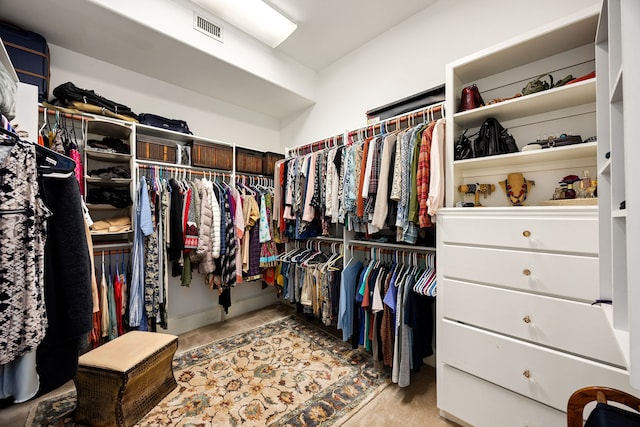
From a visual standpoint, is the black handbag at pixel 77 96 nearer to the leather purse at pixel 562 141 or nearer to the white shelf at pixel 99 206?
the white shelf at pixel 99 206

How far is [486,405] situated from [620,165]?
1316 millimetres

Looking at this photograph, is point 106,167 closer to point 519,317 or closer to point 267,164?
point 267,164

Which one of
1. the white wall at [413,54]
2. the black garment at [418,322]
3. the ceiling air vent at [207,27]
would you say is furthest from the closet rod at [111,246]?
the black garment at [418,322]

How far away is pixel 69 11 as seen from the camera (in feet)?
5.62

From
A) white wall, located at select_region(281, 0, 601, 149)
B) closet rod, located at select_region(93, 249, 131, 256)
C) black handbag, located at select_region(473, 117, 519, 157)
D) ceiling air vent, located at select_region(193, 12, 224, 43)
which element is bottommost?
closet rod, located at select_region(93, 249, 131, 256)

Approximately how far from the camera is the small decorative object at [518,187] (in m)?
1.57

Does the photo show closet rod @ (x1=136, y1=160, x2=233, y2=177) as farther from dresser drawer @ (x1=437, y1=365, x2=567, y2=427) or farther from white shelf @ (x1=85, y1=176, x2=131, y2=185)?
dresser drawer @ (x1=437, y1=365, x2=567, y2=427)

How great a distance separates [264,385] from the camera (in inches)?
69.5

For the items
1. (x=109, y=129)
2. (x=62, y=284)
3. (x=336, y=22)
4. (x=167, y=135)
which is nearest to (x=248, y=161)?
(x=167, y=135)

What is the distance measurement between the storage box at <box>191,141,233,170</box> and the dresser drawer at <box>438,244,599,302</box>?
229cm

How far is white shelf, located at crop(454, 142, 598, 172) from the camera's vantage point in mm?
1269

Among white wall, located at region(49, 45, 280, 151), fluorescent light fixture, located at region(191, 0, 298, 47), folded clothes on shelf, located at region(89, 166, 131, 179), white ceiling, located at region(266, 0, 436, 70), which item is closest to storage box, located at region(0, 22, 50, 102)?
white wall, located at region(49, 45, 280, 151)

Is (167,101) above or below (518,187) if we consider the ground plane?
above

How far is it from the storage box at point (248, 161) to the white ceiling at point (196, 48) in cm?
66
